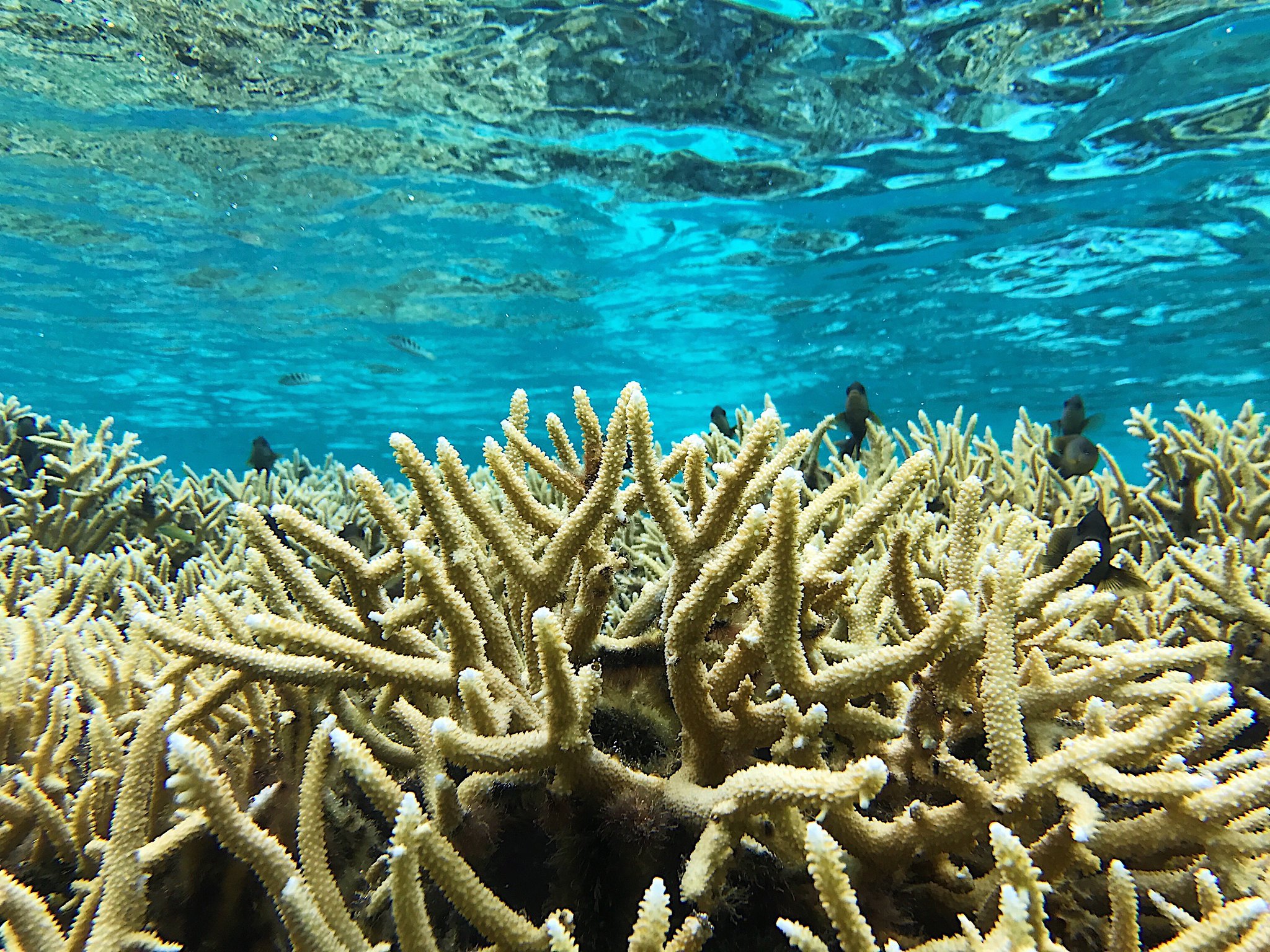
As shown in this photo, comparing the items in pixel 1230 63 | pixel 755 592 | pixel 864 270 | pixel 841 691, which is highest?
pixel 864 270

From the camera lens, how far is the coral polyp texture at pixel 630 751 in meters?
1.31

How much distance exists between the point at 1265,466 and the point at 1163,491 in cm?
56

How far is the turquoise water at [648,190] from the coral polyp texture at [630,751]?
33.4 feet

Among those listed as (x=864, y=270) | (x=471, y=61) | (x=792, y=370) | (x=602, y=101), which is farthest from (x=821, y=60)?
(x=792, y=370)

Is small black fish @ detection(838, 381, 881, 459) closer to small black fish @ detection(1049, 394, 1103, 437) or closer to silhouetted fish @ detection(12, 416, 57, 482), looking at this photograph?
small black fish @ detection(1049, 394, 1103, 437)

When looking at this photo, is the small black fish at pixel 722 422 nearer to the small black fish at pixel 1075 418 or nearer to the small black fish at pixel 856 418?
the small black fish at pixel 856 418

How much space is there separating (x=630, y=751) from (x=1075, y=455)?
4.80 meters

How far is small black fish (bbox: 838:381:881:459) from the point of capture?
17.8 feet

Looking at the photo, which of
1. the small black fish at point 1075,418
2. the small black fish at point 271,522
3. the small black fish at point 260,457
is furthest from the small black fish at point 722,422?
the small black fish at point 260,457

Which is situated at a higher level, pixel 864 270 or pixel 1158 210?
pixel 864 270

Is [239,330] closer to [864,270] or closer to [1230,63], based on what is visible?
[864,270]

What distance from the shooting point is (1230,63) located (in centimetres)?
969

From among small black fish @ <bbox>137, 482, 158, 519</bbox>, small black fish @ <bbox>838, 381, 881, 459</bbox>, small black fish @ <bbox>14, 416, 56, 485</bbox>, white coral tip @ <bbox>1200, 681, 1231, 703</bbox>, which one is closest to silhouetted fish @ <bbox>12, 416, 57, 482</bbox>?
small black fish @ <bbox>14, 416, 56, 485</bbox>

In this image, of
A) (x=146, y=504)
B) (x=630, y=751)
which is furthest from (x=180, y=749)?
(x=146, y=504)
